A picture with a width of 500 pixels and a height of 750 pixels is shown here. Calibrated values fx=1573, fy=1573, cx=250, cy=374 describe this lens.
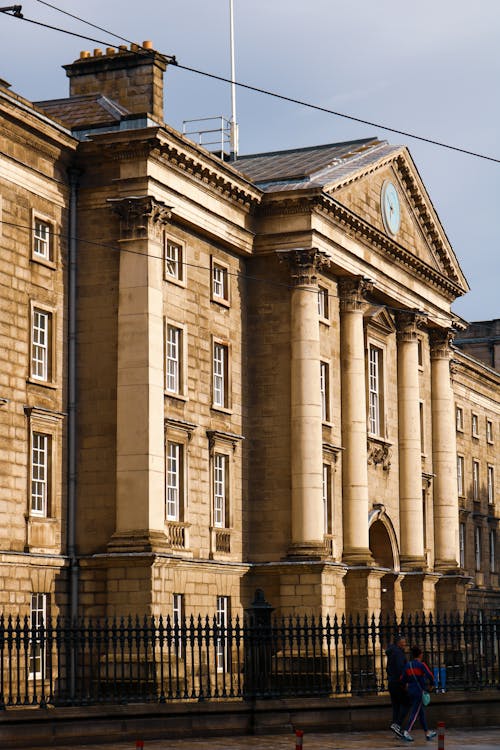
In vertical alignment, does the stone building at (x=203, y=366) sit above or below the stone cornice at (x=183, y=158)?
below

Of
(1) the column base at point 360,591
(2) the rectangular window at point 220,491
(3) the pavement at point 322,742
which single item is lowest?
(3) the pavement at point 322,742

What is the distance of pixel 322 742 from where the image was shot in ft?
104

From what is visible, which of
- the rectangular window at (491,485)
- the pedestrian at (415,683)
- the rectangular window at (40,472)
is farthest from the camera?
the rectangular window at (491,485)

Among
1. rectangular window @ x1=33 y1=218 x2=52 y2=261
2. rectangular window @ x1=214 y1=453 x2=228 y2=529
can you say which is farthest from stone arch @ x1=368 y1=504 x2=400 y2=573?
rectangular window @ x1=33 y1=218 x2=52 y2=261

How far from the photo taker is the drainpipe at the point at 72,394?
1754 inches

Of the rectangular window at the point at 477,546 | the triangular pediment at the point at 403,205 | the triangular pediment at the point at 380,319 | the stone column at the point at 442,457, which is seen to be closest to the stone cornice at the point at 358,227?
the triangular pediment at the point at 403,205

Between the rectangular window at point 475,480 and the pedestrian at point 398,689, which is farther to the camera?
the rectangular window at point 475,480

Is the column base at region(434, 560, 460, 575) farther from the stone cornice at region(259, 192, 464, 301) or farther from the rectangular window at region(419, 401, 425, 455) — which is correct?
the stone cornice at region(259, 192, 464, 301)

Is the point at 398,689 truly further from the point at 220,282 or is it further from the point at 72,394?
the point at 220,282

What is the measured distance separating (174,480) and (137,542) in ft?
13.4

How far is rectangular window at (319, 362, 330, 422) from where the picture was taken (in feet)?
180

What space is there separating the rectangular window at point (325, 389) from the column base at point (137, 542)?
40.0 ft

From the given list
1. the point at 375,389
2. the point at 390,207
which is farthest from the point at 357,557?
the point at 390,207

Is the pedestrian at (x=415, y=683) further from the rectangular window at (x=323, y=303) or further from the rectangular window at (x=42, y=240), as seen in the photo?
the rectangular window at (x=323, y=303)
